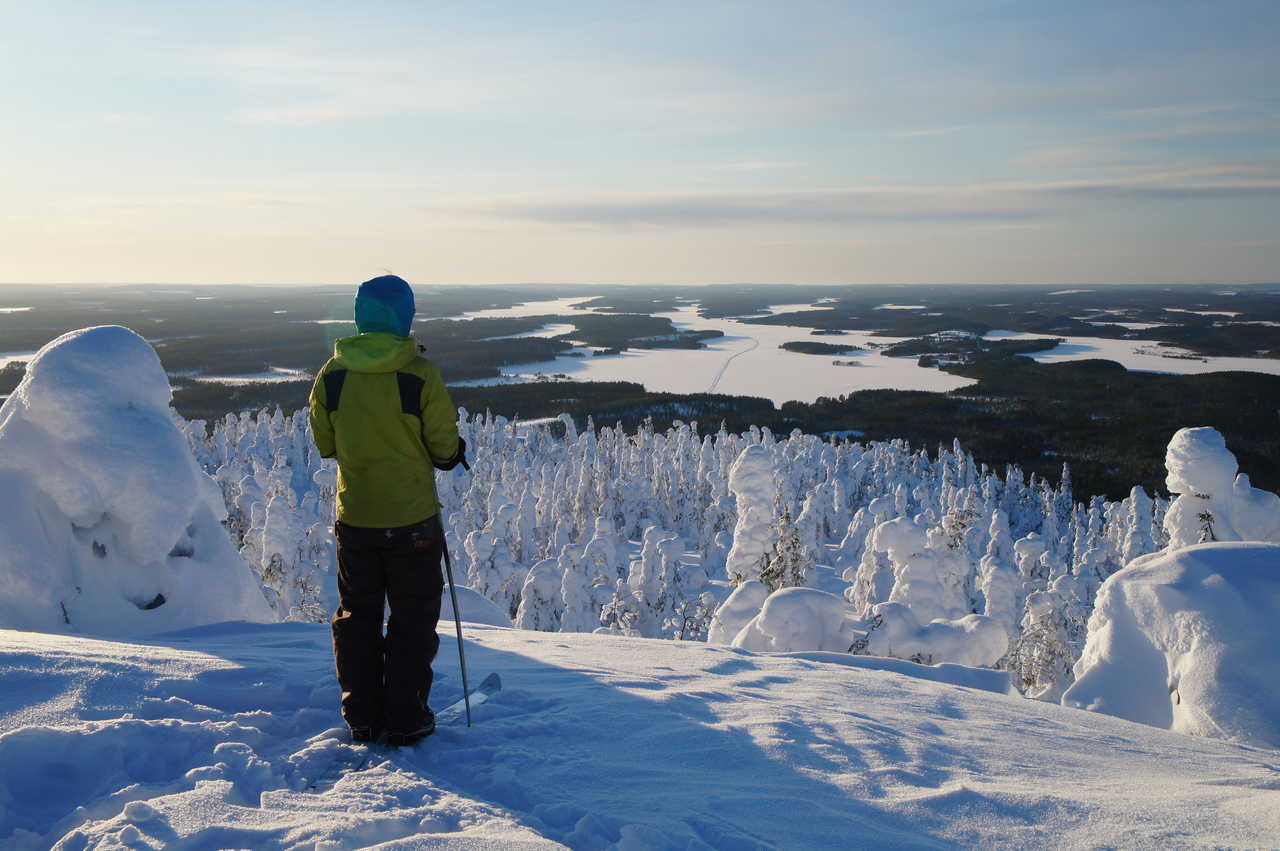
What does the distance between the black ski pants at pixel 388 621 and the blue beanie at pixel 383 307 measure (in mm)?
926

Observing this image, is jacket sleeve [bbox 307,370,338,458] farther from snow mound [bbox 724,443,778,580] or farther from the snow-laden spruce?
snow mound [bbox 724,443,778,580]

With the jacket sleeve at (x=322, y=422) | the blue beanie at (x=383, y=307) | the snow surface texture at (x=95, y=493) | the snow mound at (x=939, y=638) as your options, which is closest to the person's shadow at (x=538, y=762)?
the jacket sleeve at (x=322, y=422)

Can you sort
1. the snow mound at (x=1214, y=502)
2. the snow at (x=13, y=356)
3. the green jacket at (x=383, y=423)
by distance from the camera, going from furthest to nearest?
the snow at (x=13, y=356), the snow mound at (x=1214, y=502), the green jacket at (x=383, y=423)

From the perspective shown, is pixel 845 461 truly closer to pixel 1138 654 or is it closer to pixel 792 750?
pixel 1138 654

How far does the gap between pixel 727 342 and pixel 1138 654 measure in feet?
556

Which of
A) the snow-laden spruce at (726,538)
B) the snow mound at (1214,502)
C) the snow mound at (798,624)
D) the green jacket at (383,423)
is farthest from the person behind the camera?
the snow-laden spruce at (726,538)

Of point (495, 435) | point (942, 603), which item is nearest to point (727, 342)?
point (495, 435)

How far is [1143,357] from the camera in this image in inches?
5049

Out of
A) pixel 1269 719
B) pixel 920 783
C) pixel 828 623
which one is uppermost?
pixel 920 783

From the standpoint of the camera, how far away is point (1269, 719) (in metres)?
5.00

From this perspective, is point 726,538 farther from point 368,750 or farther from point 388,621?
point 368,750

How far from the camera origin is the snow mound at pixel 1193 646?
5.17 m

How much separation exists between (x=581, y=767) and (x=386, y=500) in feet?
4.80

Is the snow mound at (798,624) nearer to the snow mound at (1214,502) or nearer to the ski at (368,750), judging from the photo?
the ski at (368,750)
